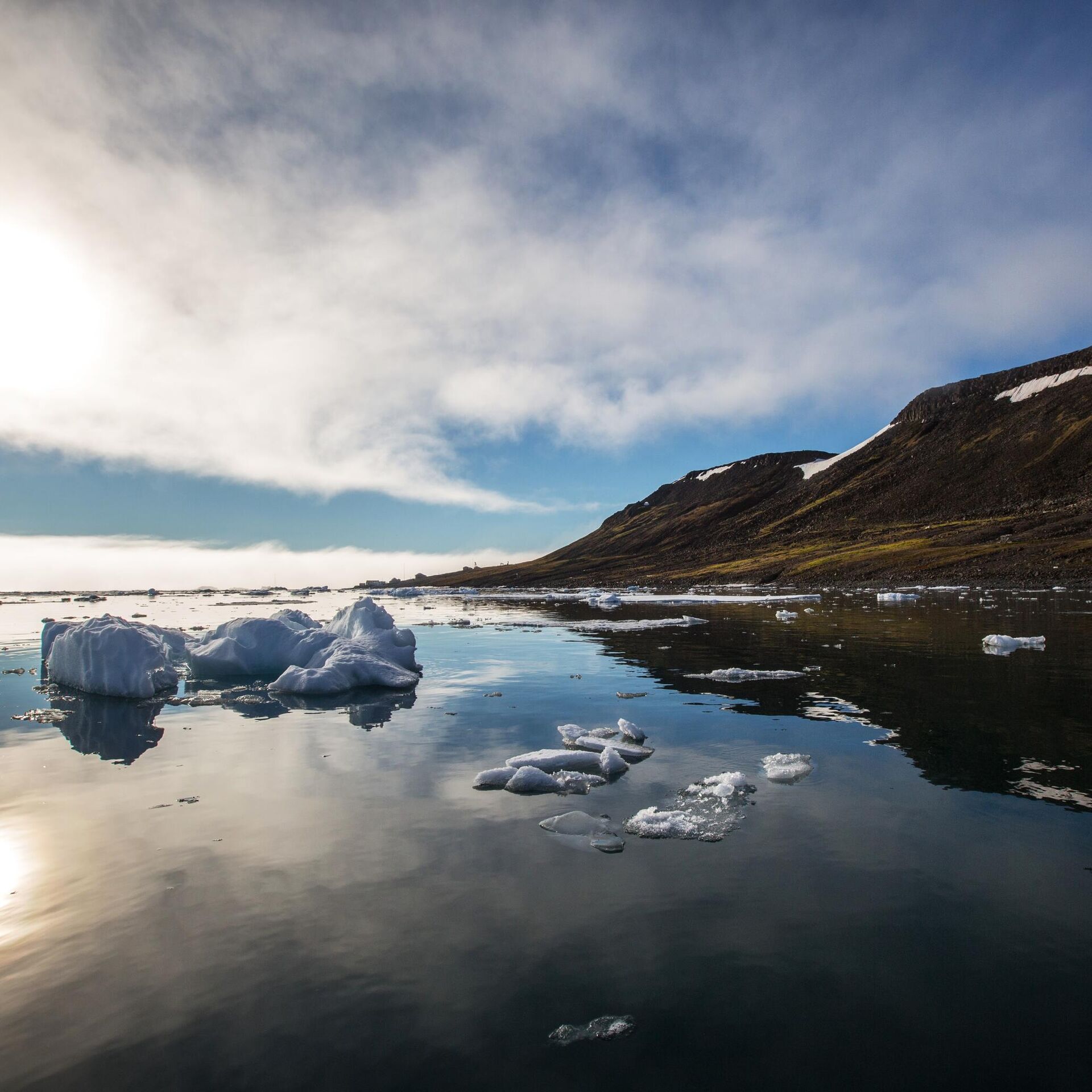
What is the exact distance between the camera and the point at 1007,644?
26625 millimetres

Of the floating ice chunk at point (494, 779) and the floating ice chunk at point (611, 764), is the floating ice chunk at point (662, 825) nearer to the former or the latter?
the floating ice chunk at point (611, 764)

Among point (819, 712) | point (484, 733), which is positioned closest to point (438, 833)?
point (484, 733)

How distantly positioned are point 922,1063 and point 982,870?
12.7ft

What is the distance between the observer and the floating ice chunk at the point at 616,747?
13.0 m

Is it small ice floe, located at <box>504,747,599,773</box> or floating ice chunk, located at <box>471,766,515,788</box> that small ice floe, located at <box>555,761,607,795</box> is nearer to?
small ice floe, located at <box>504,747,599,773</box>

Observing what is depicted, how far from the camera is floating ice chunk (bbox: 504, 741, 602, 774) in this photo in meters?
12.3

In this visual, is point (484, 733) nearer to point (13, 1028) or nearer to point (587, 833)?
point (587, 833)

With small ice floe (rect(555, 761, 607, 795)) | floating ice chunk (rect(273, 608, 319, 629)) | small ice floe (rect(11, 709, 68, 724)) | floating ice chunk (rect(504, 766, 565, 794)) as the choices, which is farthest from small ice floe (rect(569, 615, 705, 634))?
floating ice chunk (rect(504, 766, 565, 794))

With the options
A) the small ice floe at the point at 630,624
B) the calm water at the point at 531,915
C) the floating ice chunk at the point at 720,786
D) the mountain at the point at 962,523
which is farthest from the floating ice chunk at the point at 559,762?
the mountain at the point at 962,523

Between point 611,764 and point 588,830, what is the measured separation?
8.99ft

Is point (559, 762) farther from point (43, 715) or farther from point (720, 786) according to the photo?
point (43, 715)

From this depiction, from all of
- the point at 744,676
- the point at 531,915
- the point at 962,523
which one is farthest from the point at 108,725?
the point at 962,523

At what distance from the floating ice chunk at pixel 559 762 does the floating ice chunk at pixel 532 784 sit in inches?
26.3

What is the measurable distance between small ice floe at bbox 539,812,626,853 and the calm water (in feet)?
0.76
